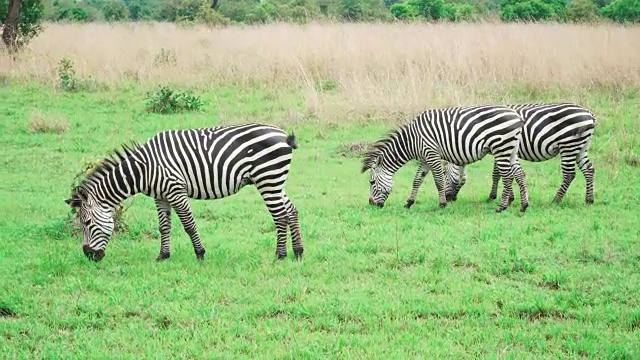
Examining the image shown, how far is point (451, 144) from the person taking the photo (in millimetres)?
9539

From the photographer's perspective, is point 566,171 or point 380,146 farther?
point 380,146

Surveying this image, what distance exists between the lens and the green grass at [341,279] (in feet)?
18.2

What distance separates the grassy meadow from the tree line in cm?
412

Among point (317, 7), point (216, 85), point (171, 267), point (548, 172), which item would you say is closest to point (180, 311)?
point (171, 267)

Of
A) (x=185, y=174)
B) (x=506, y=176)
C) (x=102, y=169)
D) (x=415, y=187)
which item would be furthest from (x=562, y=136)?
(x=102, y=169)

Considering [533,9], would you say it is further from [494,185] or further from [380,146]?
[380,146]

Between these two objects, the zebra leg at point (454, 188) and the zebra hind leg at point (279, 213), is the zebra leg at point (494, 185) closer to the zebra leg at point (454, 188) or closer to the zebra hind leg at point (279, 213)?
the zebra leg at point (454, 188)

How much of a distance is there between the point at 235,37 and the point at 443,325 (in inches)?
736

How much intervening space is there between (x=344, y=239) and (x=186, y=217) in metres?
1.78

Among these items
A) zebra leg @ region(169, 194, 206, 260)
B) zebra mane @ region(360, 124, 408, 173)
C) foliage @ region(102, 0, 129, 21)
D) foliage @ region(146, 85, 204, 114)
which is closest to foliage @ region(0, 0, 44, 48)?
foliage @ region(146, 85, 204, 114)

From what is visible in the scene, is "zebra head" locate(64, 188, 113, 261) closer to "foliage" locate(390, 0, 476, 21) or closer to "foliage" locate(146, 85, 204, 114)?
"foliage" locate(146, 85, 204, 114)

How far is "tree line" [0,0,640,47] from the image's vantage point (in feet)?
72.7

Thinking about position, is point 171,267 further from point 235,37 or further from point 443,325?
point 235,37

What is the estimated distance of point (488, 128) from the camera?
935 centimetres
